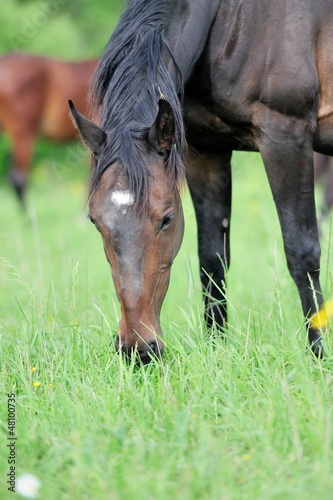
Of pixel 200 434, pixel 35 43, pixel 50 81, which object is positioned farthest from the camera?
pixel 35 43

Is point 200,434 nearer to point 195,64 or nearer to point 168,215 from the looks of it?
point 168,215

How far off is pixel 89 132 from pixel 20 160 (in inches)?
339

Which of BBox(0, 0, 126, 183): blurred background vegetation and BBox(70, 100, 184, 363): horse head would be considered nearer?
BBox(70, 100, 184, 363): horse head

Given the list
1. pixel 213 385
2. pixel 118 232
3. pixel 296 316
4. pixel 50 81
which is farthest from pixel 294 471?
pixel 50 81

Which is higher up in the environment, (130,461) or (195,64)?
(195,64)

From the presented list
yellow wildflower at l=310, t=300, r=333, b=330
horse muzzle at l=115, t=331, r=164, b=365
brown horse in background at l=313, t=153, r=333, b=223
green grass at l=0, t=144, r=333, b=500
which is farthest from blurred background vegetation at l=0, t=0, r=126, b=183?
horse muzzle at l=115, t=331, r=164, b=365

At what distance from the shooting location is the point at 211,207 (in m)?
3.90

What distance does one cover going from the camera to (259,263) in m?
6.52

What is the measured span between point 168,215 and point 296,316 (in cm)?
122

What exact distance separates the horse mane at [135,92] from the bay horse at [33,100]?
26.3ft

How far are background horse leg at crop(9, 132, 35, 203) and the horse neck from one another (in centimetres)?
797

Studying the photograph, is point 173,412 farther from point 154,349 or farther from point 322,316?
point 322,316

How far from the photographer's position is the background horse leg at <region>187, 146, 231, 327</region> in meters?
3.85

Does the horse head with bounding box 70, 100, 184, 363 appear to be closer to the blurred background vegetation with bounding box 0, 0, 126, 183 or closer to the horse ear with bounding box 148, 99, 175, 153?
the horse ear with bounding box 148, 99, 175, 153
